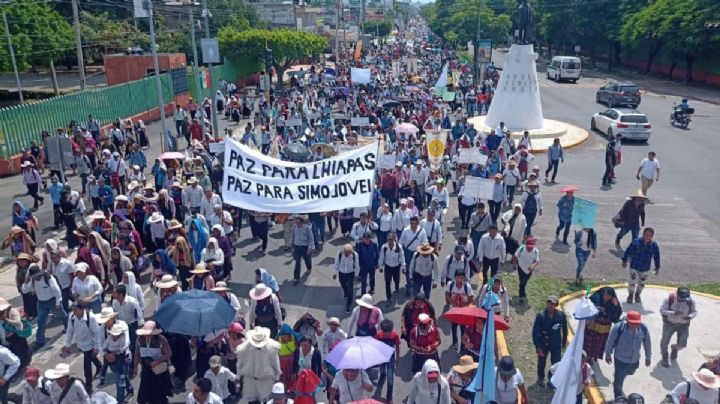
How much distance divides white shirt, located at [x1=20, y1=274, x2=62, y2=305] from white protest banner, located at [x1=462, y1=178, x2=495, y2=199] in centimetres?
798

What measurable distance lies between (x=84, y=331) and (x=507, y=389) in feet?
17.2

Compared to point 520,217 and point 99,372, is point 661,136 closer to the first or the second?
point 520,217

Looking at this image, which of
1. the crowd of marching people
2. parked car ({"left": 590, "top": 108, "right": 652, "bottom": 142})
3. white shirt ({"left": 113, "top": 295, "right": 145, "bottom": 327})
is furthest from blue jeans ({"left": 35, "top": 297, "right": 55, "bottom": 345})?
parked car ({"left": 590, "top": 108, "right": 652, "bottom": 142})

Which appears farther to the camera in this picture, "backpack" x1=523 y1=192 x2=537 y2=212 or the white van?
the white van

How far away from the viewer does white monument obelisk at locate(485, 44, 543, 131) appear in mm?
26297

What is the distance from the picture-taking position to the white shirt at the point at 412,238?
11078 mm

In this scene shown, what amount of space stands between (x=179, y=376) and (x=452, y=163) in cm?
1195

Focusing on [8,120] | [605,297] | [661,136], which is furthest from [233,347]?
[661,136]

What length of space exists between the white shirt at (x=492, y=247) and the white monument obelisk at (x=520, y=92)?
654 inches

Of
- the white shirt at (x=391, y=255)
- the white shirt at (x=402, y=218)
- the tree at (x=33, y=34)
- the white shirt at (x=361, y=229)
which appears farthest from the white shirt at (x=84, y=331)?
the tree at (x=33, y=34)

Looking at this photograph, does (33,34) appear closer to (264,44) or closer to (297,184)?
(264,44)

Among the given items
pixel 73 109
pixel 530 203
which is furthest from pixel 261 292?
pixel 73 109

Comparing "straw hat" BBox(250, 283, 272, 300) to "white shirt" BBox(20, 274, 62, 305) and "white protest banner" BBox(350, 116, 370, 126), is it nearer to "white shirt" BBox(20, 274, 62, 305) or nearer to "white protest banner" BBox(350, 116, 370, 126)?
"white shirt" BBox(20, 274, 62, 305)

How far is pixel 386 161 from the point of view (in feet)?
51.5
